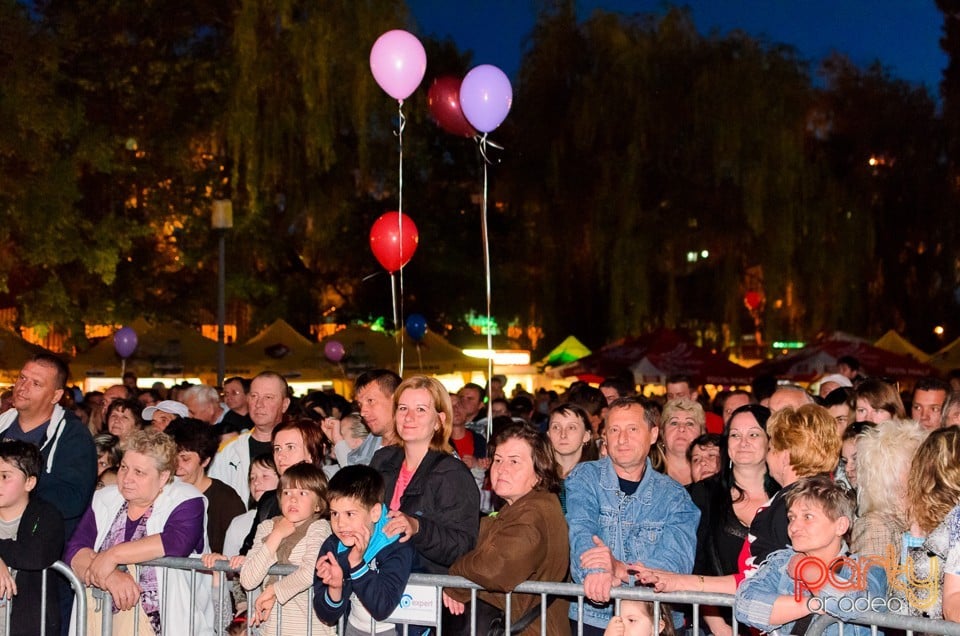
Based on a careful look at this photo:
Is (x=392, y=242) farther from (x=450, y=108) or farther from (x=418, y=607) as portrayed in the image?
(x=418, y=607)

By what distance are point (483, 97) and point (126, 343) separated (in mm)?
10300

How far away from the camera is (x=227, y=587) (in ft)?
19.5

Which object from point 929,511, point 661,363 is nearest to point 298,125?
point 661,363

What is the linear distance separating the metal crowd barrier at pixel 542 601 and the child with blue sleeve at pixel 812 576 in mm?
59

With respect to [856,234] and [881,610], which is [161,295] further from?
[881,610]

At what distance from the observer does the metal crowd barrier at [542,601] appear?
412cm

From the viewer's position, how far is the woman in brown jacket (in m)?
4.86

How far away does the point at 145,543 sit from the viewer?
5.57 metres

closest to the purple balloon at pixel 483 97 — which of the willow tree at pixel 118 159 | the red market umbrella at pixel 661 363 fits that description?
the red market umbrella at pixel 661 363

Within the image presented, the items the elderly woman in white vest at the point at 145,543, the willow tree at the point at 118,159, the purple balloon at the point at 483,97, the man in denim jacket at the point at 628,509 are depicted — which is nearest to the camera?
the man in denim jacket at the point at 628,509

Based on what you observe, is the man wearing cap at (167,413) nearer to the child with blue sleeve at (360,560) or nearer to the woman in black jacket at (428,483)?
the woman in black jacket at (428,483)

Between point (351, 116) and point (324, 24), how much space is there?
2.05m

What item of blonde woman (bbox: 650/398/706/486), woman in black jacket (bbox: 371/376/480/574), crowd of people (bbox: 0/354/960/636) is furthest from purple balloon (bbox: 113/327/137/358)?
woman in black jacket (bbox: 371/376/480/574)

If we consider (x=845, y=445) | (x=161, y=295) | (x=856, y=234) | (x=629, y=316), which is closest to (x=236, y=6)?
(x=161, y=295)
